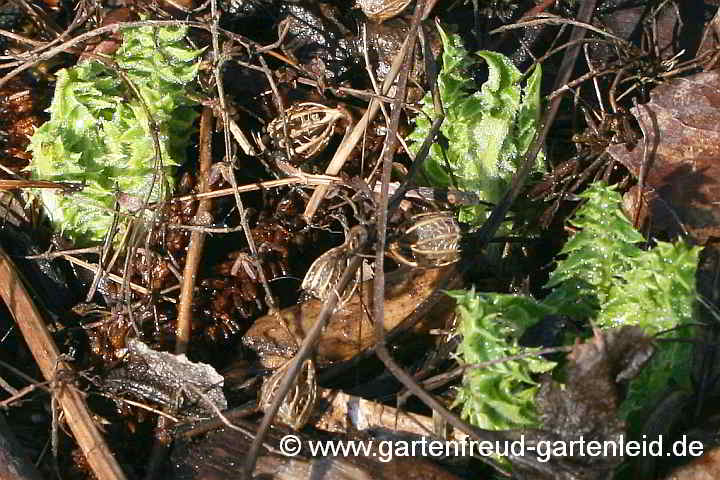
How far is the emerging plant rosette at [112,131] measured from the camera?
281 centimetres

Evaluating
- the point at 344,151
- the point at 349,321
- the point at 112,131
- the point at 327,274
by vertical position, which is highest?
the point at 112,131

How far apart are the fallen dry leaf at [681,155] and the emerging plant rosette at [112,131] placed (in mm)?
1520

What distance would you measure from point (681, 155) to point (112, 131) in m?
1.93

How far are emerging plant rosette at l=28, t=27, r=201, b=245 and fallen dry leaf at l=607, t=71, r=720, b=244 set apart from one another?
4.99 feet

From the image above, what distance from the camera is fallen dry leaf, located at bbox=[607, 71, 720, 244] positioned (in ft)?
8.45

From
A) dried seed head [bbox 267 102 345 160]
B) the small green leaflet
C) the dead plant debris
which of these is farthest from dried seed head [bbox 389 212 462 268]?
dried seed head [bbox 267 102 345 160]

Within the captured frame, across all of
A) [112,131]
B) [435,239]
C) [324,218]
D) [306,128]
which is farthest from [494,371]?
[112,131]

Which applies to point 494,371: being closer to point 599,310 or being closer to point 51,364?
point 599,310

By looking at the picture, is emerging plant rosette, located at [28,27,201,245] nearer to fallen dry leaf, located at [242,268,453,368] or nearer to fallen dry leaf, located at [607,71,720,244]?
fallen dry leaf, located at [242,268,453,368]

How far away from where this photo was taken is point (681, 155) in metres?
2.71

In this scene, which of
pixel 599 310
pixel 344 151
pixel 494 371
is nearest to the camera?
pixel 494 371

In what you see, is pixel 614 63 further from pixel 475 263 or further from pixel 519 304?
pixel 519 304

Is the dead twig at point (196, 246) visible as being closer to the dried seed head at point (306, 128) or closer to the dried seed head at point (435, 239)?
the dried seed head at point (306, 128)

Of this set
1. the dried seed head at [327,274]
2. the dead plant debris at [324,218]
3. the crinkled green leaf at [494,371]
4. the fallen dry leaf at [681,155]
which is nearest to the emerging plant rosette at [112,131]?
the dead plant debris at [324,218]
